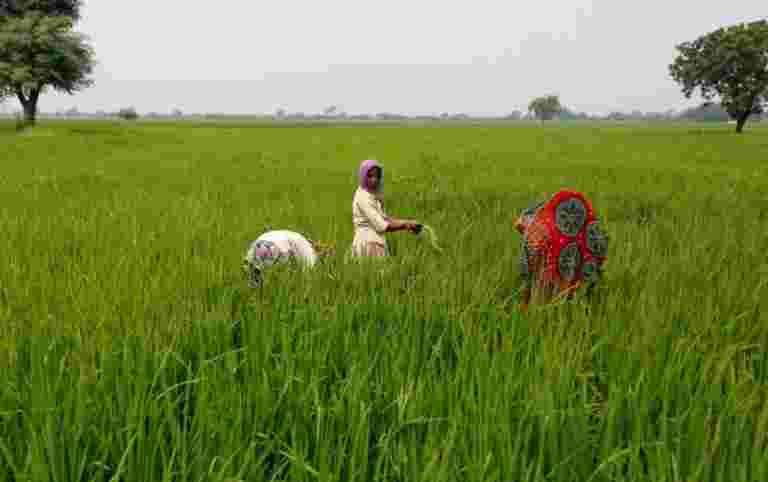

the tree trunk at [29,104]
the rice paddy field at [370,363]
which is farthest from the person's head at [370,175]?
the tree trunk at [29,104]

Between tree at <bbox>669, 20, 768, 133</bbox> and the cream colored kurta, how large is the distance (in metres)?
50.6

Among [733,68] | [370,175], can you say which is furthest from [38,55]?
[733,68]

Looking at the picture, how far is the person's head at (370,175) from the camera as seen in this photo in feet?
11.3

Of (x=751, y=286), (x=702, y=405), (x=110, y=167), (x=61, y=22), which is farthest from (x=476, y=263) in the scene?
(x=61, y=22)

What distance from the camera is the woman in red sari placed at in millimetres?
2570

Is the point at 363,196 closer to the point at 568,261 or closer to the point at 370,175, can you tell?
the point at 370,175

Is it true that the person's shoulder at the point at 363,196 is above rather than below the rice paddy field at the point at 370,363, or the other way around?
above

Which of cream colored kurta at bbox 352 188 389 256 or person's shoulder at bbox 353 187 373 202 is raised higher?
person's shoulder at bbox 353 187 373 202

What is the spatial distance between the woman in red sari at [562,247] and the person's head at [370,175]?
3.98 ft

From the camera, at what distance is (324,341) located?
201 cm

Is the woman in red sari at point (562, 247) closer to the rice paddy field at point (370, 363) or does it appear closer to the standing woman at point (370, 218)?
the rice paddy field at point (370, 363)

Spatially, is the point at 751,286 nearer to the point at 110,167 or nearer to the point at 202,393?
the point at 202,393

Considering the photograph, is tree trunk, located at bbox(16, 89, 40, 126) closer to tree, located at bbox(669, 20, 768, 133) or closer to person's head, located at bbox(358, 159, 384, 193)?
person's head, located at bbox(358, 159, 384, 193)

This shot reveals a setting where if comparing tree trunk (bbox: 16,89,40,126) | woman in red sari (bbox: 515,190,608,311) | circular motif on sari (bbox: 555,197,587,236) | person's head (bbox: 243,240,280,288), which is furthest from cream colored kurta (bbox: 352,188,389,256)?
tree trunk (bbox: 16,89,40,126)
